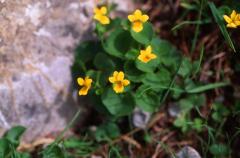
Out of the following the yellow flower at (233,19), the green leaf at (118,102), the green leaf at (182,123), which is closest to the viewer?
the yellow flower at (233,19)

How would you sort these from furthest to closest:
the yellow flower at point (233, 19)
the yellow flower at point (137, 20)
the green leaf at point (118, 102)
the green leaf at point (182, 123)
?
the green leaf at point (182, 123)
the green leaf at point (118, 102)
the yellow flower at point (137, 20)
the yellow flower at point (233, 19)

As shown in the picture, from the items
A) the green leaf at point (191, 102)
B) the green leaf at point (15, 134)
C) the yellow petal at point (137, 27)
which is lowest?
the green leaf at point (191, 102)

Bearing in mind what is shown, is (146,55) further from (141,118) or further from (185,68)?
(141,118)

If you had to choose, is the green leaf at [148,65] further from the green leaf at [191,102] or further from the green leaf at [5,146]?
the green leaf at [5,146]

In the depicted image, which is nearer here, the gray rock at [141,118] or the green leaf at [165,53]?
the green leaf at [165,53]

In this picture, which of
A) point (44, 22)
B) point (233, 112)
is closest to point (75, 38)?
point (44, 22)

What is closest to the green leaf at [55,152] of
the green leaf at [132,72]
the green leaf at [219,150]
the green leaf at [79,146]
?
the green leaf at [79,146]

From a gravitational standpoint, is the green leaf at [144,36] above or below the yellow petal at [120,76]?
above

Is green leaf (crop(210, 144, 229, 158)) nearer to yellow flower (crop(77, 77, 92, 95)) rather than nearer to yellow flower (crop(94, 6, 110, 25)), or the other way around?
yellow flower (crop(77, 77, 92, 95))
